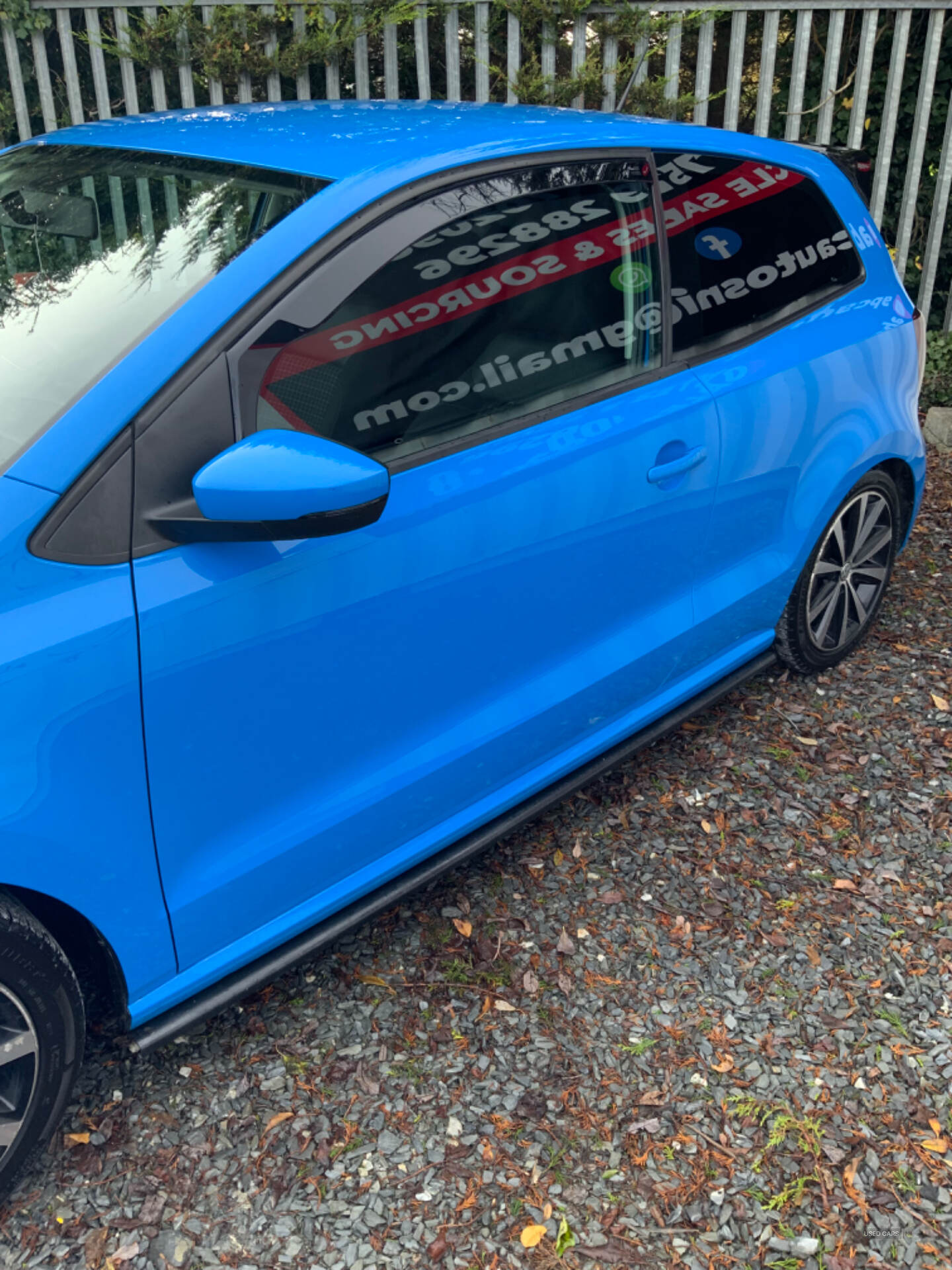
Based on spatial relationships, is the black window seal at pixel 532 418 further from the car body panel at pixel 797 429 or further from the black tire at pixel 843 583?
the black tire at pixel 843 583

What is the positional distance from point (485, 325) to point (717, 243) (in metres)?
0.87

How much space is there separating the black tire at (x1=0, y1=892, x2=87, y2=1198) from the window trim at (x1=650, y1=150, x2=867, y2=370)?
197 centimetres

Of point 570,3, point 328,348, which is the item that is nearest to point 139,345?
point 328,348

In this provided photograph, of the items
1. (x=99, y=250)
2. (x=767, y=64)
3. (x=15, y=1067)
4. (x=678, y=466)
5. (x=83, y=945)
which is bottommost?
(x=15, y=1067)

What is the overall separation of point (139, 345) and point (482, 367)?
2.48 ft

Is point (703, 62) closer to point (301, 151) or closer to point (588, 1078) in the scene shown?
point (301, 151)

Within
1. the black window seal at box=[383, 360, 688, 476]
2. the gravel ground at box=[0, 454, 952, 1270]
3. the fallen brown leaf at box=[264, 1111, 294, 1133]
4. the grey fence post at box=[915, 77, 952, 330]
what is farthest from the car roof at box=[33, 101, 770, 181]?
the grey fence post at box=[915, 77, 952, 330]

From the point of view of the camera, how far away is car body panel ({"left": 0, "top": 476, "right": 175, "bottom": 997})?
1.72 m

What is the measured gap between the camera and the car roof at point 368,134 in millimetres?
2252

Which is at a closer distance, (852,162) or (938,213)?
(852,162)

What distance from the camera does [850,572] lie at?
3730mm

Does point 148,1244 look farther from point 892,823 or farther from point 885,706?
point 885,706

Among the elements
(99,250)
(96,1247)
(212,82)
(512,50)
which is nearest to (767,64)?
(512,50)

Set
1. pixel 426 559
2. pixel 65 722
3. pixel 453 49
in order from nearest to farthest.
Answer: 1. pixel 65 722
2. pixel 426 559
3. pixel 453 49
